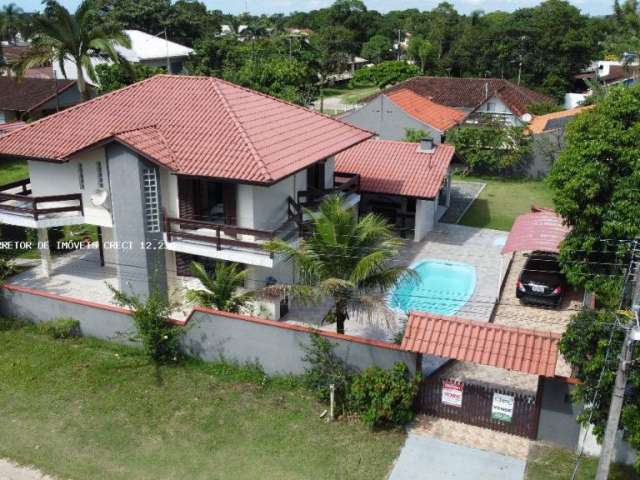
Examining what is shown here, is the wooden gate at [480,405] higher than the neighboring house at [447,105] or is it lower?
lower

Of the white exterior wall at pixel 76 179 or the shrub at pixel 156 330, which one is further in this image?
the white exterior wall at pixel 76 179

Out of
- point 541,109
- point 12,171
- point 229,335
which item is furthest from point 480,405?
point 541,109

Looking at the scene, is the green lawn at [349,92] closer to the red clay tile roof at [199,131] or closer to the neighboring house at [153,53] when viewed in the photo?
the neighboring house at [153,53]

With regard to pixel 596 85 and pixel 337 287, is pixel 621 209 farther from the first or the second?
pixel 596 85

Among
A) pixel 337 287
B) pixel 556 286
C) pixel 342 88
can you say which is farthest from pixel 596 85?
pixel 342 88

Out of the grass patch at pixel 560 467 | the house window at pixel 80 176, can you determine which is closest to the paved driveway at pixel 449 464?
the grass patch at pixel 560 467

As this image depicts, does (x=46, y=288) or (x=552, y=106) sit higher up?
(x=552, y=106)

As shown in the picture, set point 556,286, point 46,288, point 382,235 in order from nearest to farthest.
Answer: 1. point 382,235
2. point 556,286
3. point 46,288
